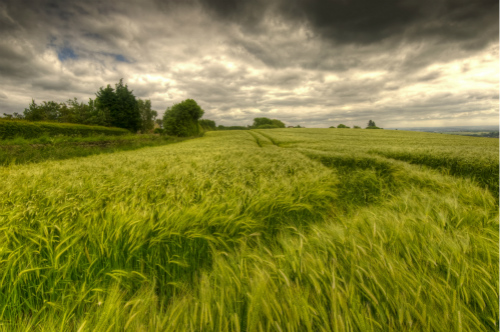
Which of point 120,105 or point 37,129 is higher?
point 120,105

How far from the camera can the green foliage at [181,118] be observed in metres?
34.6

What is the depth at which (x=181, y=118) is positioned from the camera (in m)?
35.8

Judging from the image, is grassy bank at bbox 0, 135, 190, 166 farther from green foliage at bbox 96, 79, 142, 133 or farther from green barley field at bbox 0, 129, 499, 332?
green foliage at bbox 96, 79, 142, 133

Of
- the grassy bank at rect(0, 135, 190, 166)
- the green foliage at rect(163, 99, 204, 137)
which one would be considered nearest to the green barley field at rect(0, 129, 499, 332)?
the grassy bank at rect(0, 135, 190, 166)

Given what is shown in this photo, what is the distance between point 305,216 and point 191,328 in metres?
2.21

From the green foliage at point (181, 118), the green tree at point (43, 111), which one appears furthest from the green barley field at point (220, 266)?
the green tree at point (43, 111)

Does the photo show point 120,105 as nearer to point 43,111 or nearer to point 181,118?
point 181,118

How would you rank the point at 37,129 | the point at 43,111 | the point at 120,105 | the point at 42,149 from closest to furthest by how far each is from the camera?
the point at 42,149 → the point at 37,129 → the point at 120,105 → the point at 43,111

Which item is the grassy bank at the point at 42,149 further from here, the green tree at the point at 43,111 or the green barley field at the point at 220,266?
the green tree at the point at 43,111

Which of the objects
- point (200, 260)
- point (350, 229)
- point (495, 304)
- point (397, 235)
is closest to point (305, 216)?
point (350, 229)

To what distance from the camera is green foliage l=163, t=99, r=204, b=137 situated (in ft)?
114

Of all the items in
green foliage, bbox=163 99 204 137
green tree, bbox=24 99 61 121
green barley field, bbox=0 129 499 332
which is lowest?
green barley field, bbox=0 129 499 332

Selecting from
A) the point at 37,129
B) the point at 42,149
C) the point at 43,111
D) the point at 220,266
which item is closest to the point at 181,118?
the point at 37,129

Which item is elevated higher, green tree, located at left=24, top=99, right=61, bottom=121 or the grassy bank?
green tree, located at left=24, top=99, right=61, bottom=121
